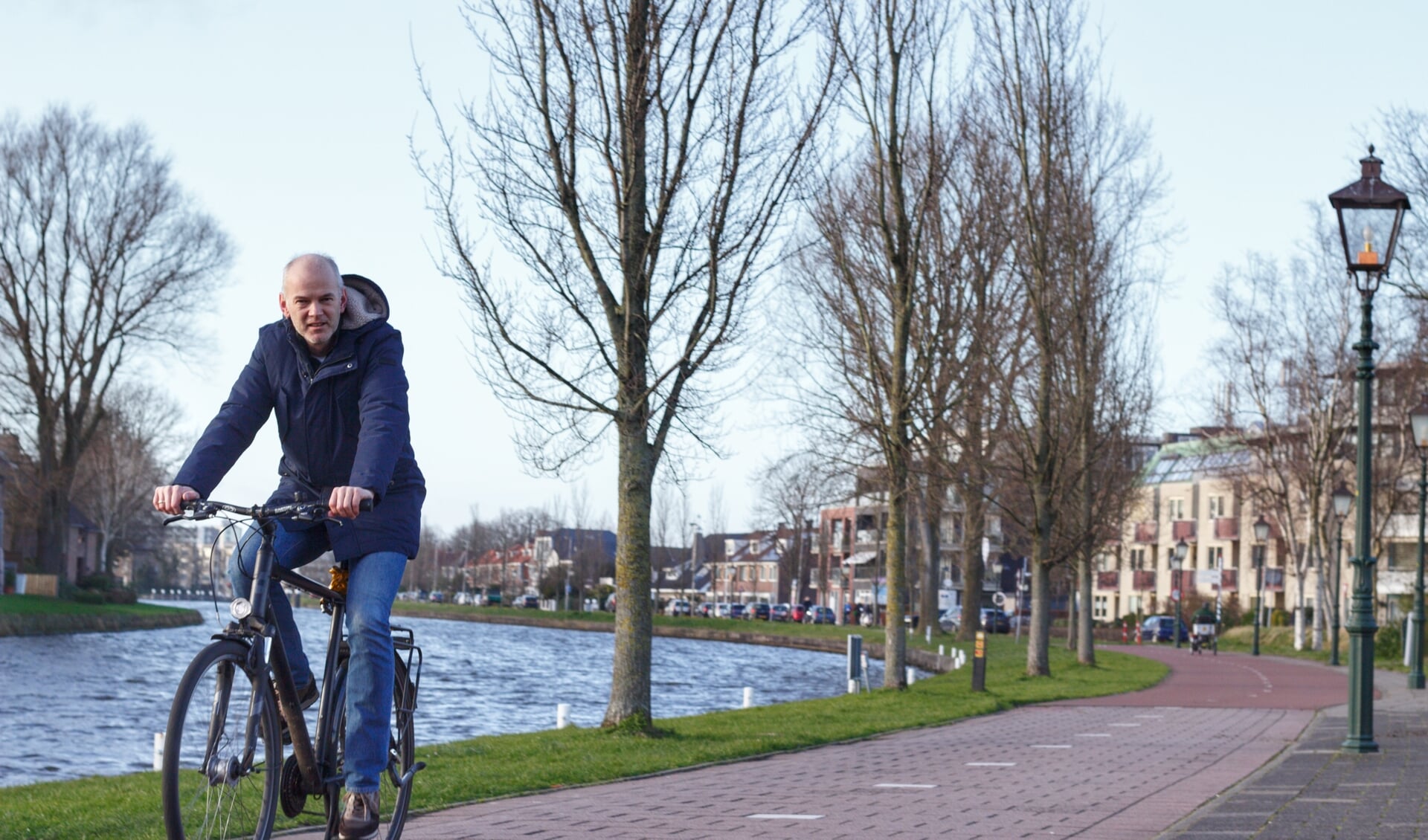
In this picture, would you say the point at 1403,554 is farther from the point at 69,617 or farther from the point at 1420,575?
the point at 69,617

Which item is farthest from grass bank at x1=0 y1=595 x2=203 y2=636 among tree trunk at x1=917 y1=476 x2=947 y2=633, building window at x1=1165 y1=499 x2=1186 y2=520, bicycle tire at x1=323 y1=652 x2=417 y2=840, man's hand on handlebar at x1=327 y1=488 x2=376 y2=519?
building window at x1=1165 y1=499 x2=1186 y2=520

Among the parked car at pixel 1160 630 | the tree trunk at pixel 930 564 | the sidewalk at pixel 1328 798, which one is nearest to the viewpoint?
the sidewalk at pixel 1328 798

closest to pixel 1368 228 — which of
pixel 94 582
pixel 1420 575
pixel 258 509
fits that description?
pixel 258 509

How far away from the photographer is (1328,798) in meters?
10.1

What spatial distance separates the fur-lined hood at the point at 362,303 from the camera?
224 inches

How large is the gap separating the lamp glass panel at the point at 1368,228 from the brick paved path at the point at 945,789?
4.55 meters

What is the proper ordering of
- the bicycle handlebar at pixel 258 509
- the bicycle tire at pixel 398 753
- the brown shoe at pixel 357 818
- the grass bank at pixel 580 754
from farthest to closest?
1. the grass bank at pixel 580 754
2. the bicycle tire at pixel 398 753
3. the brown shoe at pixel 357 818
4. the bicycle handlebar at pixel 258 509

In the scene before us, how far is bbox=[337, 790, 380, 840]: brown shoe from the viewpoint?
562 centimetres

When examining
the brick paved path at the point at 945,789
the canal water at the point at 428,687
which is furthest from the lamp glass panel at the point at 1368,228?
the canal water at the point at 428,687

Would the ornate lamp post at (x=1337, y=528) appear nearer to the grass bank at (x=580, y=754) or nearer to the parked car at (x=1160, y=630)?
the grass bank at (x=580, y=754)

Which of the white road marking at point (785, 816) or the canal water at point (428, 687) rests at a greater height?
the white road marking at point (785, 816)

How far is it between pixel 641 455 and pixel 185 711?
34.5ft

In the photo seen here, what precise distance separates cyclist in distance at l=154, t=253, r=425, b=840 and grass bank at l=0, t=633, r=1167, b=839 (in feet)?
6.43

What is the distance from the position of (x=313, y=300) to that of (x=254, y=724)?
139 cm
